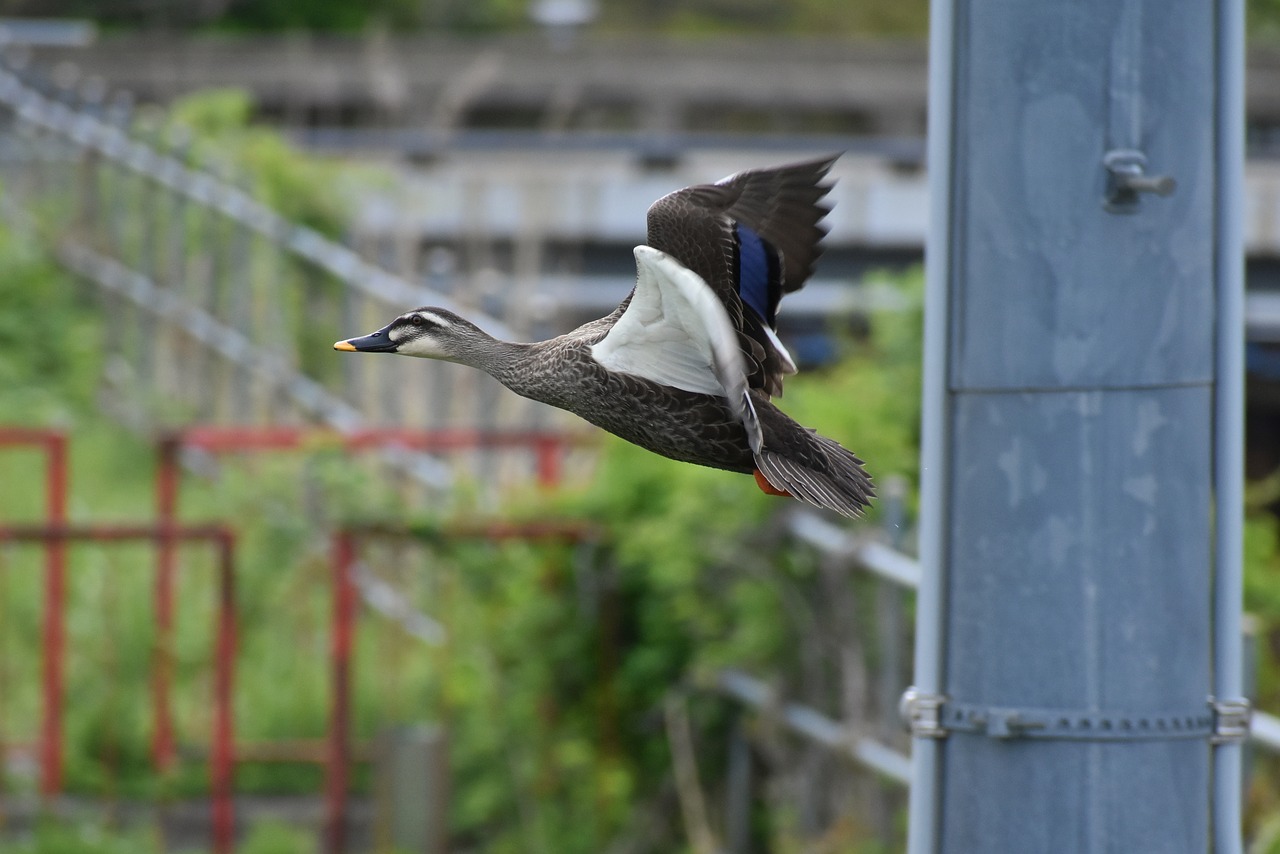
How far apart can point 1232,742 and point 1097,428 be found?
579 millimetres

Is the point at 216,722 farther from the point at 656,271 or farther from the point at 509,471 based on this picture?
the point at 656,271

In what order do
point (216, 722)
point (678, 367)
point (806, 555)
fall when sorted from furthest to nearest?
1. point (216, 722)
2. point (806, 555)
3. point (678, 367)

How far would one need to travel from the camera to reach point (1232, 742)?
3.16 m

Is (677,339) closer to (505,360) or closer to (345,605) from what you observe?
(505,360)

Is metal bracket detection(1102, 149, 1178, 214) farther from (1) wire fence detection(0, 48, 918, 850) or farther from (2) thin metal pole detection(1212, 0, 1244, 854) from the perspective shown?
(1) wire fence detection(0, 48, 918, 850)

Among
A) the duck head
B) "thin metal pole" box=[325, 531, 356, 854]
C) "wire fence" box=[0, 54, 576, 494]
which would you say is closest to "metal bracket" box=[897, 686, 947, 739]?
the duck head

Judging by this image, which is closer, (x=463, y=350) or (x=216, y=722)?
(x=463, y=350)

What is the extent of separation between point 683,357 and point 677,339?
30 millimetres

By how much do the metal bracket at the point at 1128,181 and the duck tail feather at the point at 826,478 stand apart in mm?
568

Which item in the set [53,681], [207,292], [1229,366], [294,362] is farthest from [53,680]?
[1229,366]

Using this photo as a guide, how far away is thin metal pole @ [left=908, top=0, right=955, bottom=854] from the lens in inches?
123

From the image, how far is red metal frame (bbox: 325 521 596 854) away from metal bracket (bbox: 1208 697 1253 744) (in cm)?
382

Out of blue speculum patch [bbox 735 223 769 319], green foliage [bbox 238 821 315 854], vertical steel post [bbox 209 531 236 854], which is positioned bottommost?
green foliage [bbox 238 821 315 854]

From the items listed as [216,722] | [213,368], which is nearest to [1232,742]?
[216,722]
